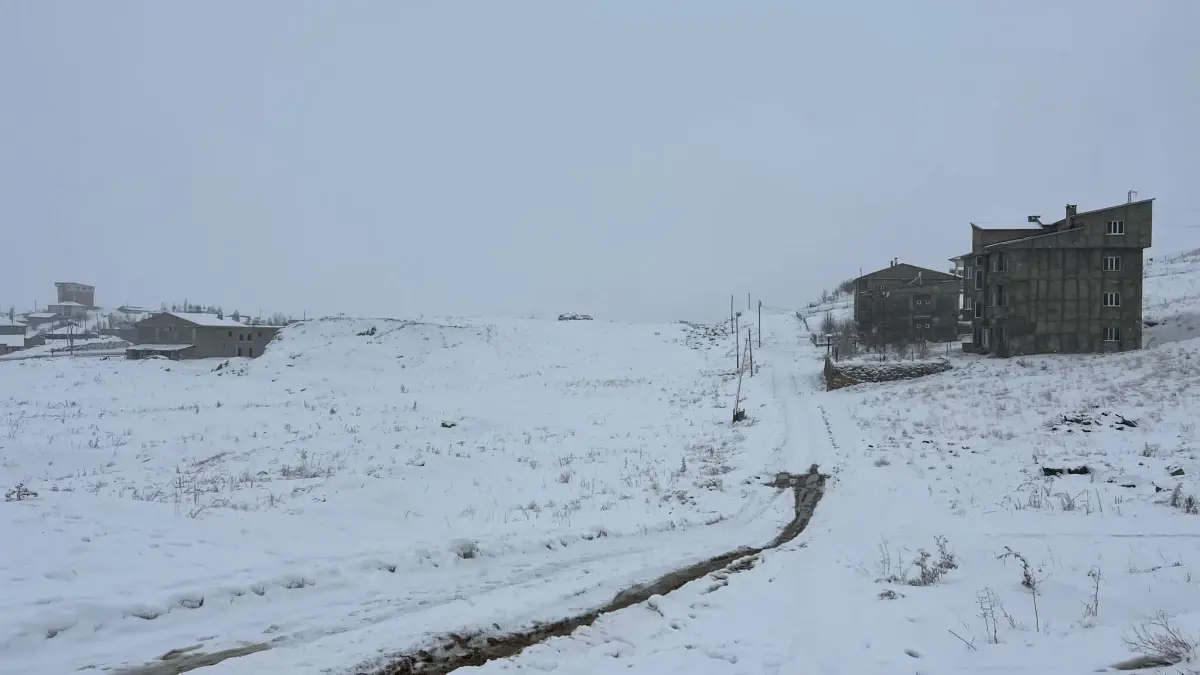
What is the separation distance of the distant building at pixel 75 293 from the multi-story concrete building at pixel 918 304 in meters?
208

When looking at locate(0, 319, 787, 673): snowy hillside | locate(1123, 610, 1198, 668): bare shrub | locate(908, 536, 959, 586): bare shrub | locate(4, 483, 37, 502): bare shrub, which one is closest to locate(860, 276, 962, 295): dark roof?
locate(0, 319, 787, 673): snowy hillside

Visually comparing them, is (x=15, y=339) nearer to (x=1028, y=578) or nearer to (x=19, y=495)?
(x=19, y=495)

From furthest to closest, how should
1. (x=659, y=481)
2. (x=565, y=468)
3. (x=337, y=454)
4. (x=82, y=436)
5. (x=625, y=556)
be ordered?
(x=82, y=436), (x=337, y=454), (x=565, y=468), (x=659, y=481), (x=625, y=556)

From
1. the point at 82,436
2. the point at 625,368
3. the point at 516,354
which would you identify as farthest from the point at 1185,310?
the point at 82,436

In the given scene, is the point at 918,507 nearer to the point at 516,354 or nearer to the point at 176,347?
the point at 516,354

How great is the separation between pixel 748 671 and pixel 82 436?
89.6ft

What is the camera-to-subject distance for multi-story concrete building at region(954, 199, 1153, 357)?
131 feet

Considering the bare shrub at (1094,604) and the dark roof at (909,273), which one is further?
the dark roof at (909,273)

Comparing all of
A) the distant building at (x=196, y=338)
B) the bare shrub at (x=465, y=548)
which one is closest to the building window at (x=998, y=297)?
the bare shrub at (x=465, y=548)

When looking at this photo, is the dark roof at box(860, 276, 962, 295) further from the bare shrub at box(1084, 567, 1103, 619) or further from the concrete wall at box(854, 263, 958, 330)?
the bare shrub at box(1084, 567, 1103, 619)

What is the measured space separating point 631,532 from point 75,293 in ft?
747

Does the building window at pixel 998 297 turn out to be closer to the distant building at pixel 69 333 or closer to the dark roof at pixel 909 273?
the dark roof at pixel 909 273

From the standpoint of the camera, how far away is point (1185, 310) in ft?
172

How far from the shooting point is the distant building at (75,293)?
182m
